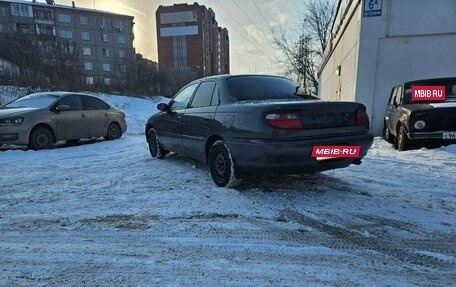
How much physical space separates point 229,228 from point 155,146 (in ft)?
13.6

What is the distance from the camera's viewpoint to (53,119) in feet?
29.9

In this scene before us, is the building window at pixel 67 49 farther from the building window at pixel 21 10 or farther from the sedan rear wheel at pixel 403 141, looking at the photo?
the building window at pixel 21 10

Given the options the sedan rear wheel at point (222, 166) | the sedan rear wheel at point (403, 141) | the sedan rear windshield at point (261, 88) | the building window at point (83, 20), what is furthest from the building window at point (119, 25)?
the sedan rear wheel at point (222, 166)

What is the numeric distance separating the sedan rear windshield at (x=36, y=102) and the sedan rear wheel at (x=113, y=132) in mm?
1962

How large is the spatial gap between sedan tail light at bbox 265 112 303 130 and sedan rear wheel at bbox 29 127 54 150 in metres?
7.02

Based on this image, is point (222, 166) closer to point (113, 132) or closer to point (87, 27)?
point (113, 132)

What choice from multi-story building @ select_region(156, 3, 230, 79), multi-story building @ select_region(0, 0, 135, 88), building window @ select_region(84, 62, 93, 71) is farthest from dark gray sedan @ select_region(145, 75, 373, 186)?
multi-story building @ select_region(156, 3, 230, 79)

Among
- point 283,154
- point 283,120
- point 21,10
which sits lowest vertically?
point 283,154

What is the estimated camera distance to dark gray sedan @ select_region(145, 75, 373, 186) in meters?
4.04

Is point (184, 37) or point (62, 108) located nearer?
point (62, 108)

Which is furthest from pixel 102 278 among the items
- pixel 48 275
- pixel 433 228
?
pixel 433 228

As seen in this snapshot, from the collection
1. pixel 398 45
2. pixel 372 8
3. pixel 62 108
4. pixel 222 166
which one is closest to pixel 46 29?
pixel 62 108

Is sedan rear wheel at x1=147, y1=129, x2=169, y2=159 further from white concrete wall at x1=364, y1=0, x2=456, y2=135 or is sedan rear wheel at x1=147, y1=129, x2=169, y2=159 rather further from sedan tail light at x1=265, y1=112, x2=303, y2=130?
white concrete wall at x1=364, y1=0, x2=456, y2=135

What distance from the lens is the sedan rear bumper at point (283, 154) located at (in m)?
4.00
